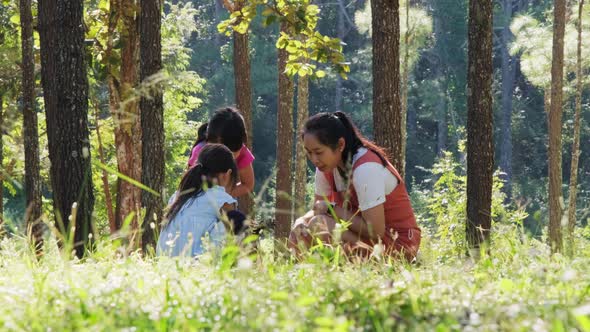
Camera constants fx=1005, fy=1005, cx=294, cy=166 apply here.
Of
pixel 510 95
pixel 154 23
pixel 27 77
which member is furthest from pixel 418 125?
pixel 154 23

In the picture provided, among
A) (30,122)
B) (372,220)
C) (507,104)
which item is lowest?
(507,104)

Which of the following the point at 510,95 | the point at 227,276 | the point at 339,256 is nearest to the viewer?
the point at 227,276

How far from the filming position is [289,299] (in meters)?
3.28

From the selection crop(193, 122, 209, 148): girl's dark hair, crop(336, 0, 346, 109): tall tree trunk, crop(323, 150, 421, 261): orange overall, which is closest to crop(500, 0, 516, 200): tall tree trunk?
crop(336, 0, 346, 109): tall tree trunk

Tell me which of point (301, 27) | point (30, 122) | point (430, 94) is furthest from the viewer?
point (430, 94)

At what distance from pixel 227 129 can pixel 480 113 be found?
435cm

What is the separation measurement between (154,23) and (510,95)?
44738mm

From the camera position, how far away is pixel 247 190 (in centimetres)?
778

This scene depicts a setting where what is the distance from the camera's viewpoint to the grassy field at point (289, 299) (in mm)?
3293

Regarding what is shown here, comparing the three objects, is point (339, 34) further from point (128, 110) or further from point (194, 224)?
point (194, 224)

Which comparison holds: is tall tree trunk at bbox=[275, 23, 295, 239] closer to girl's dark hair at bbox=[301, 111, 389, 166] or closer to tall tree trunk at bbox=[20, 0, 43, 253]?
tall tree trunk at bbox=[20, 0, 43, 253]

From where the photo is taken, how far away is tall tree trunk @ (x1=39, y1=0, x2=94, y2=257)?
8.12 metres

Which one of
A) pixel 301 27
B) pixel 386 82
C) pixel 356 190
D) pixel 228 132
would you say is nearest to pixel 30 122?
pixel 301 27

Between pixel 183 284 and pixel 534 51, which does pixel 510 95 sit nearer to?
pixel 534 51
